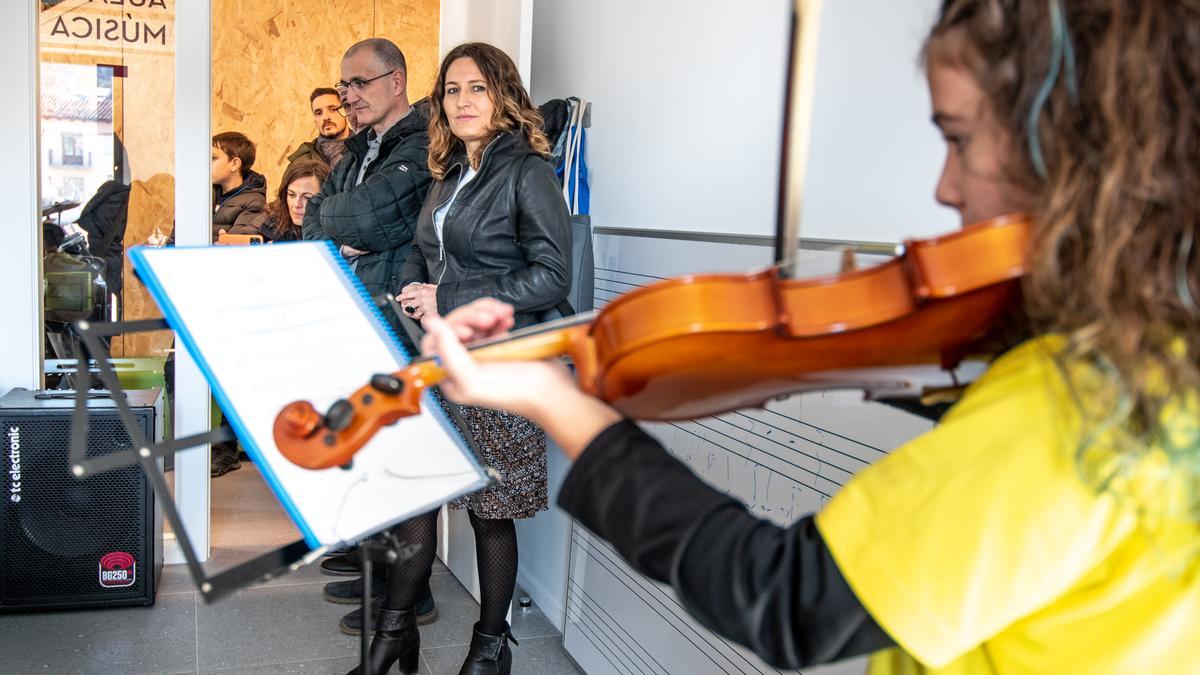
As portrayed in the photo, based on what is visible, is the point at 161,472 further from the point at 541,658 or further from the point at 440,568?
the point at 440,568

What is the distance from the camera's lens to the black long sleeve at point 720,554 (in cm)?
66

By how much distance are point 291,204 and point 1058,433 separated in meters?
3.66

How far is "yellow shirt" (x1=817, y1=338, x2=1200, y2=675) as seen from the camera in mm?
589

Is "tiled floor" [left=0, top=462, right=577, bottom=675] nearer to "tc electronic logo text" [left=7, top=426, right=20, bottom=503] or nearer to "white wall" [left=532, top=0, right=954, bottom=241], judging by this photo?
"tc electronic logo text" [left=7, top=426, right=20, bottom=503]

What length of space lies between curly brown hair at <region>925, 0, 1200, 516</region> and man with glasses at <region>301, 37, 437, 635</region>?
2.02 metres

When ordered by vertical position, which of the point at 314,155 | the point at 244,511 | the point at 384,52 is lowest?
the point at 244,511

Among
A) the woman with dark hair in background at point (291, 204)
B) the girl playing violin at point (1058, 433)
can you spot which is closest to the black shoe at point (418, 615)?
the woman with dark hair in background at point (291, 204)

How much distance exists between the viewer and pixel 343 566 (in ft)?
10.1

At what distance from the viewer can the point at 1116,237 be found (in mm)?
A: 604

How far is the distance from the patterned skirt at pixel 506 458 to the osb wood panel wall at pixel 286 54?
3190 mm

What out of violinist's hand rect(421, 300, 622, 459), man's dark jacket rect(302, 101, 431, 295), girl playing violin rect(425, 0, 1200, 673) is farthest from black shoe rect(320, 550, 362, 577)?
girl playing violin rect(425, 0, 1200, 673)

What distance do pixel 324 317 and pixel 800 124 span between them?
59 cm

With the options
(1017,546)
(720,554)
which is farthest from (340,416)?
(1017,546)

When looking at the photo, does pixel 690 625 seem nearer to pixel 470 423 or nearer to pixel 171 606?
pixel 470 423
